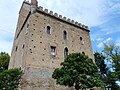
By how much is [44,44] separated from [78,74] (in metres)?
6.11

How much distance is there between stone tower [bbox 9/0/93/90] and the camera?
16634mm

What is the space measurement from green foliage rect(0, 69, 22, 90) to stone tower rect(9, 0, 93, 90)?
0.73 meters

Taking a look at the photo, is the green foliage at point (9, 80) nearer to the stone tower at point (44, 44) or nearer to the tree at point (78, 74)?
the stone tower at point (44, 44)

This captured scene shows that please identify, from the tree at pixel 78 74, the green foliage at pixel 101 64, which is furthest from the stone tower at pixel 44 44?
the green foliage at pixel 101 64

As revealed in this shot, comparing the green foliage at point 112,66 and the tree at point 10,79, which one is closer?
the tree at point 10,79

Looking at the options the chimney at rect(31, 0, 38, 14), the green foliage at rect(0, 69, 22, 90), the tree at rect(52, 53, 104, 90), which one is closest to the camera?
the tree at rect(52, 53, 104, 90)

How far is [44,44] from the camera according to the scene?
60.4 feet

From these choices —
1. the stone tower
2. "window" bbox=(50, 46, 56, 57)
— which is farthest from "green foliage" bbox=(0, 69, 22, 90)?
"window" bbox=(50, 46, 56, 57)

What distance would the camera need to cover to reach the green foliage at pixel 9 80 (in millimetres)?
14890

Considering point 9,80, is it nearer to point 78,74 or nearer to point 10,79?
point 10,79

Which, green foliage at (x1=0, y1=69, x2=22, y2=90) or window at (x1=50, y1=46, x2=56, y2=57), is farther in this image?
window at (x1=50, y1=46, x2=56, y2=57)

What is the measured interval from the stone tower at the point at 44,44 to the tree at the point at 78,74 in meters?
2.87

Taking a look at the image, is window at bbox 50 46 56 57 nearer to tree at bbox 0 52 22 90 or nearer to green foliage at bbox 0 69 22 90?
tree at bbox 0 52 22 90

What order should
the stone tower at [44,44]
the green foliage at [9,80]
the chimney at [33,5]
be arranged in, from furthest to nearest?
the chimney at [33,5], the stone tower at [44,44], the green foliage at [9,80]
